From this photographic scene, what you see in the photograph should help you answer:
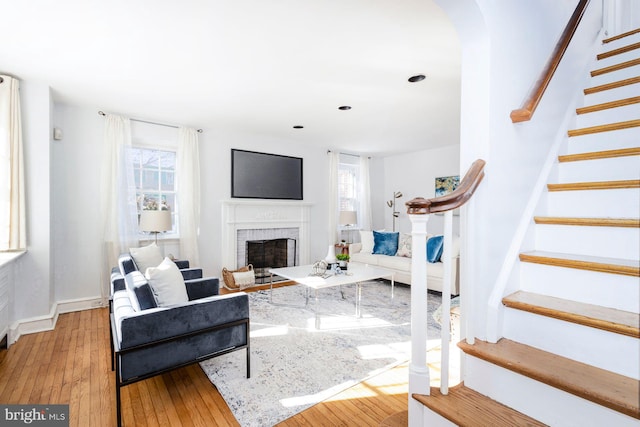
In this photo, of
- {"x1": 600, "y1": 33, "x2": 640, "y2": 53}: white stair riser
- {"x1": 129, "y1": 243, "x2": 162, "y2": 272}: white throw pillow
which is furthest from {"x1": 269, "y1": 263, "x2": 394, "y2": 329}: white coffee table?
{"x1": 600, "y1": 33, "x2": 640, "y2": 53}: white stair riser

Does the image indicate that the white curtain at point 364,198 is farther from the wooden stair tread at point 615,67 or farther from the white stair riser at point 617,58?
the wooden stair tread at point 615,67

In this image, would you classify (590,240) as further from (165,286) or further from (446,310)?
(165,286)

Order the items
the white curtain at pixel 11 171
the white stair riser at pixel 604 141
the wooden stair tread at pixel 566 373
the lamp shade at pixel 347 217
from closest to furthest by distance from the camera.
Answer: the wooden stair tread at pixel 566 373 < the white stair riser at pixel 604 141 < the white curtain at pixel 11 171 < the lamp shade at pixel 347 217

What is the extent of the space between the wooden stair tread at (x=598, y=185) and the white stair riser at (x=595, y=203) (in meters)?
0.02

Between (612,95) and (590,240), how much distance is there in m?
1.20

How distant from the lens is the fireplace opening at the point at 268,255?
5.19m

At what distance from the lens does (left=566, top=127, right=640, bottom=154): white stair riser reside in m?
1.63

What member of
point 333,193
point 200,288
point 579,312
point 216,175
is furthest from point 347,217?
point 579,312

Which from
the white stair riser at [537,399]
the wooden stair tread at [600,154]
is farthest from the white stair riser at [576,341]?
the wooden stair tread at [600,154]

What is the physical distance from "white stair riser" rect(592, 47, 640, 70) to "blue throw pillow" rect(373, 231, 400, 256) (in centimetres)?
340

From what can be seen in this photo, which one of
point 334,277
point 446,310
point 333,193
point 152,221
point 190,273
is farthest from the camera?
point 333,193

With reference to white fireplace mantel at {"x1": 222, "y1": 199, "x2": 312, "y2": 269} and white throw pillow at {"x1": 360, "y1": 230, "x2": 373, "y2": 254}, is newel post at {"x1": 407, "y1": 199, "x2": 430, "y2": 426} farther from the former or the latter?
white throw pillow at {"x1": 360, "y1": 230, "x2": 373, "y2": 254}

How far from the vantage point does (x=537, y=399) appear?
42.2 inches

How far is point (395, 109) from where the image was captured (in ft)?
12.8
